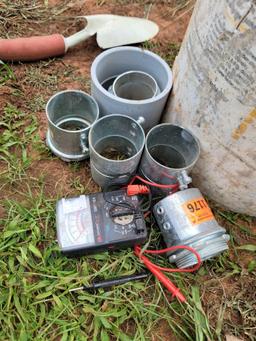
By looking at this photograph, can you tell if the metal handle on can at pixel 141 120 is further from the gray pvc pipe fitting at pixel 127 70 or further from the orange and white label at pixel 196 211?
the orange and white label at pixel 196 211

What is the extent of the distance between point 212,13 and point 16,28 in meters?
1.67

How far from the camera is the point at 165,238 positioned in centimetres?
192

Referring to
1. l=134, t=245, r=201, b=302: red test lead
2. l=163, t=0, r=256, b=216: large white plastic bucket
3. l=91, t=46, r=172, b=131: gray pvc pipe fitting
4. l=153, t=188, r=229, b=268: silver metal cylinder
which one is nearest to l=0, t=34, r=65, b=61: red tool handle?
l=91, t=46, r=172, b=131: gray pvc pipe fitting

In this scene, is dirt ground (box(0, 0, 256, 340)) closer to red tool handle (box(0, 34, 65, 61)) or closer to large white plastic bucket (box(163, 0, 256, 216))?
red tool handle (box(0, 34, 65, 61))

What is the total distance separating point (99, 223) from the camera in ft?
6.04

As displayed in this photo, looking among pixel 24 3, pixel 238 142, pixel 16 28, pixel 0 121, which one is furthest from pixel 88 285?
pixel 24 3

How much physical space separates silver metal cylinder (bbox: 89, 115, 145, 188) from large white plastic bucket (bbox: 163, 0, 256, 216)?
0.25m

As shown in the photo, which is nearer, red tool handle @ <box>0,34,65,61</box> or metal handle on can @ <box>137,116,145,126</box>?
metal handle on can @ <box>137,116,145,126</box>

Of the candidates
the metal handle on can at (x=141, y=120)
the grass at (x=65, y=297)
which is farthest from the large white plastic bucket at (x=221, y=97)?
the grass at (x=65, y=297)

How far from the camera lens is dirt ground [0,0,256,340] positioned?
6.12 feet

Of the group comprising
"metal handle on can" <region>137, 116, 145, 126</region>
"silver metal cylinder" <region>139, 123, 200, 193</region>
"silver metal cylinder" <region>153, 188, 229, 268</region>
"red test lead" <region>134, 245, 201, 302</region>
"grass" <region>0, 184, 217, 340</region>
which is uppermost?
"metal handle on can" <region>137, 116, 145, 126</region>

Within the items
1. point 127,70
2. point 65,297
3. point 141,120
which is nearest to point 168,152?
point 141,120

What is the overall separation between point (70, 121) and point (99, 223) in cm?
74

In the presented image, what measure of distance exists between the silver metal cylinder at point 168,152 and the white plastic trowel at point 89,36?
0.88 m
